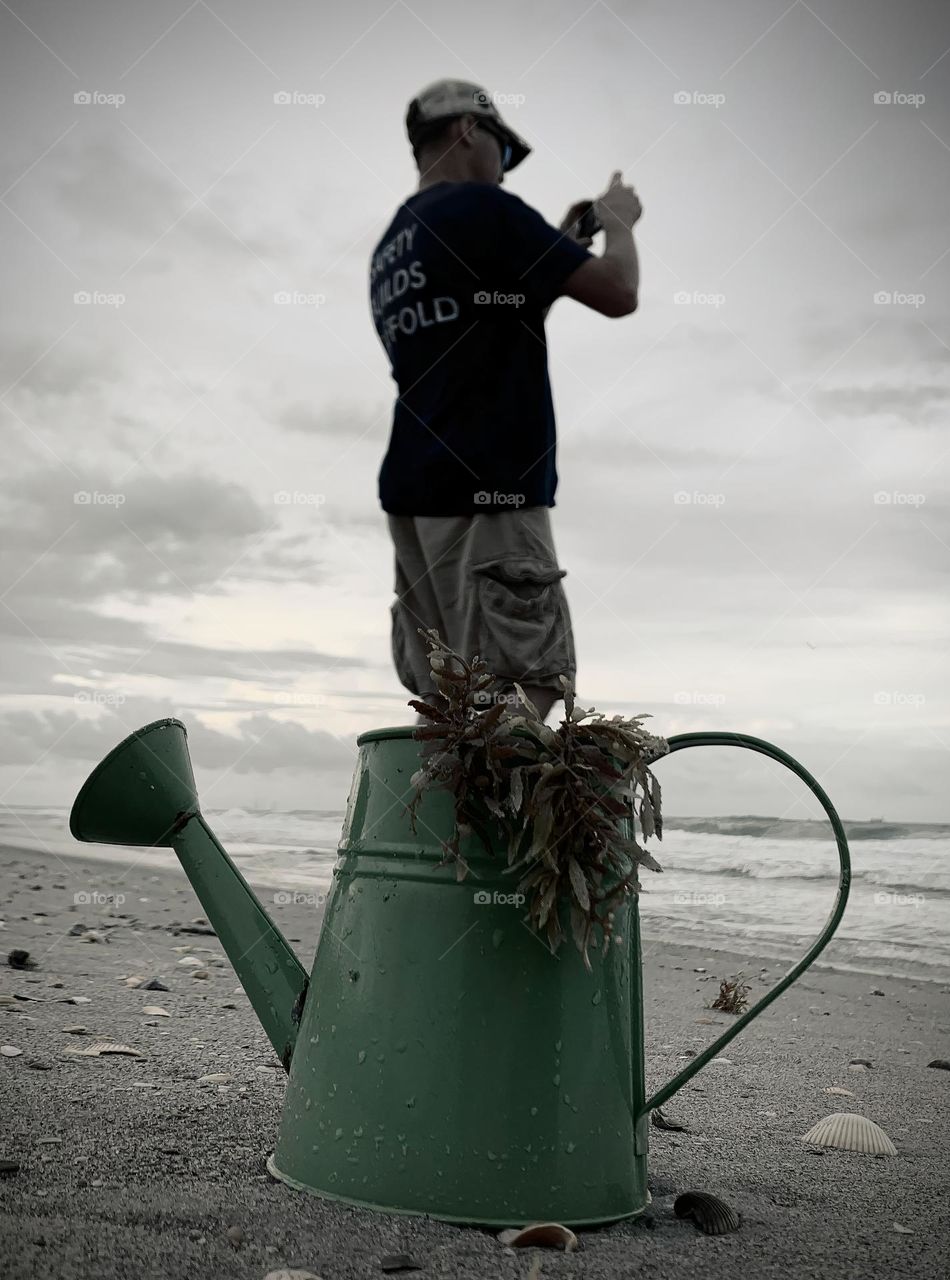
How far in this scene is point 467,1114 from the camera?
5.41 feet

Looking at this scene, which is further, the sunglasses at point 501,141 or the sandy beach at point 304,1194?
the sunglasses at point 501,141

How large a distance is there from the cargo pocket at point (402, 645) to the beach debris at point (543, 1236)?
141 centimetres

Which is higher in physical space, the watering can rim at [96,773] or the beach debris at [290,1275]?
the watering can rim at [96,773]

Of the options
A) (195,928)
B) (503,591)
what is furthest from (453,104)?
(195,928)

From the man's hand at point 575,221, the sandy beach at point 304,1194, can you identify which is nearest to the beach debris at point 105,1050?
the sandy beach at point 304,1194

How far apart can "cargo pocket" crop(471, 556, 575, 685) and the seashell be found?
3.57 ft

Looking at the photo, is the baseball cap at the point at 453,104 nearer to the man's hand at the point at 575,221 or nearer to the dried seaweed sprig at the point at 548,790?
the man's hand at the point at 575,221

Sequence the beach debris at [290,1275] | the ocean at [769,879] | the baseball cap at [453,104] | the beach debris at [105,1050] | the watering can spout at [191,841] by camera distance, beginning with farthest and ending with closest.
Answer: the ocean at [769,879], the baseball cap at [453,104], the beach debris at [105,1050], the watering can spout at [191,841], the beach debris at [290,1275]

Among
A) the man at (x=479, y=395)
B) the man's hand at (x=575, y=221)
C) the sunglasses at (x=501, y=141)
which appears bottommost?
the man at (x=479, y=395)

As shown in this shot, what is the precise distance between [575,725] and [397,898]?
0.42 metres

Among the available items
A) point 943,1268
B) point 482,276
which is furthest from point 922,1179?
point 482,276

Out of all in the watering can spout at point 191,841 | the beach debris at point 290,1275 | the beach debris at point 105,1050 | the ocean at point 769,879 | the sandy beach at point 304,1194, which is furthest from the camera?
the ocean at point 769,879

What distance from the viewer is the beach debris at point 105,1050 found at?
8.52 feet

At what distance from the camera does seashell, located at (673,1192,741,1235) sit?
5.55 ft
